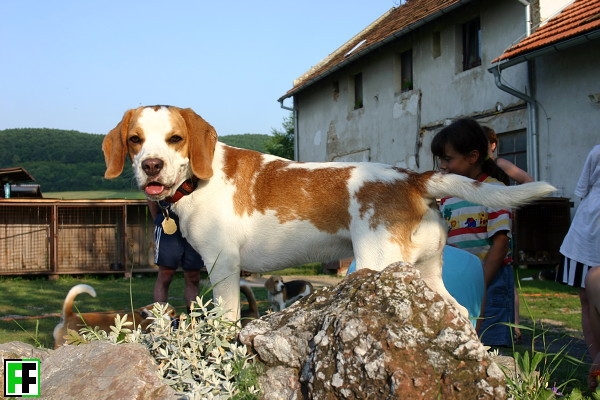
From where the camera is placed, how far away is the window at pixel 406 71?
20938 millimetres

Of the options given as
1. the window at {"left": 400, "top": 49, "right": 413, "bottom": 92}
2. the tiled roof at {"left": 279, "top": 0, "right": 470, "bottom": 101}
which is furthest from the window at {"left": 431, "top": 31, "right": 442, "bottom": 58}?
the window at {"left": 400, "top": 49, "right": 413, "bottom": 92}

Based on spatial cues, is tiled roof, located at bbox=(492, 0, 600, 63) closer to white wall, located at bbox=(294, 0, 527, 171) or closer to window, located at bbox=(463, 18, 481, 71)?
white wall, located at bbox=(294, 0, 527, 171)

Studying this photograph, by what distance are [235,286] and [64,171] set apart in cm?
6247

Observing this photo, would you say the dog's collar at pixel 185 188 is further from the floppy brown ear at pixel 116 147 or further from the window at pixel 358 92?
the window at pixel 358 92

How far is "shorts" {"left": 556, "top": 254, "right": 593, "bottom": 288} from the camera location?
4090 mm

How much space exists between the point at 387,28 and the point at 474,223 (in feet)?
61.0

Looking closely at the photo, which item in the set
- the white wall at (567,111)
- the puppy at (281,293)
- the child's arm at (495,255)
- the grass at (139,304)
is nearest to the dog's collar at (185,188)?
the grass at (139,304)

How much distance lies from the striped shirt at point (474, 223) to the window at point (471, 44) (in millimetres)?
13091

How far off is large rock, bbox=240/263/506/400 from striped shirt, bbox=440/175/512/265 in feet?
8.31

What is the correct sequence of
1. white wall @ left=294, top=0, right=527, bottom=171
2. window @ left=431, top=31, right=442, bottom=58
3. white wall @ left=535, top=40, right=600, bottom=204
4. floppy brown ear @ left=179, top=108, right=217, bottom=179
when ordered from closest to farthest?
floppy brown ear @ left=179, top=108, right=217, bottom=179
white wall @ left=535, top=40, right=600, bottom=204
white wall @ left=294, top=0, right=527, bottom=171
window @ left=431, top=31, right=442, bottom=58

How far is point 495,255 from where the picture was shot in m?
4.93

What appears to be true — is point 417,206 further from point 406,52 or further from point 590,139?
point 406,52

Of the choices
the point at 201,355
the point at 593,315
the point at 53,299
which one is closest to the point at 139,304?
the point at 53,299

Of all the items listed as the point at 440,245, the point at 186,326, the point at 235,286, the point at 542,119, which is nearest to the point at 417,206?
the point at 440,245
